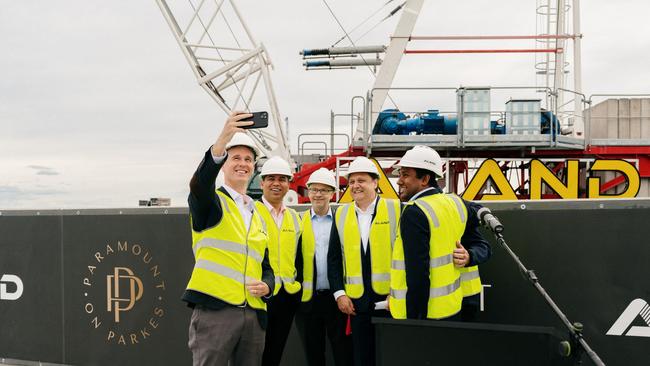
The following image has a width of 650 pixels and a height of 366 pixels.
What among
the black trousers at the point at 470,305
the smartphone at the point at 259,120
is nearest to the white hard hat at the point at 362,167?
the black trousers at the point at 470,305

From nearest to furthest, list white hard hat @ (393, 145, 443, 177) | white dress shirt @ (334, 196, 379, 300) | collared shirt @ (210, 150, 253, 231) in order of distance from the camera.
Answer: collared shirt @ (210, 150, 253, 231) → white hard hat @ (393, 145, 443, 177) → white dress shirt @ (334, 196, 379, 300)

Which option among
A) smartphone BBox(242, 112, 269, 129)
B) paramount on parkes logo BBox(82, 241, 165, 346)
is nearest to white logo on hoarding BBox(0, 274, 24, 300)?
paramount on parkes logo BBox(82, 241, 165, 346)

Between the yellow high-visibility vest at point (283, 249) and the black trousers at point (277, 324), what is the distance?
12cm

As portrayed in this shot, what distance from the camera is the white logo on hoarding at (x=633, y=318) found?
4.60 meters

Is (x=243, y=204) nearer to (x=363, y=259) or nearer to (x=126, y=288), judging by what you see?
(x=363, y=259)

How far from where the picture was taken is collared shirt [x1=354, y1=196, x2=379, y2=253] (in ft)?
16.0

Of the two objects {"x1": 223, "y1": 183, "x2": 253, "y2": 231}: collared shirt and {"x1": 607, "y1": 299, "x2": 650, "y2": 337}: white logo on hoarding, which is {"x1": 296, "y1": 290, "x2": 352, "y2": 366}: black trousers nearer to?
{"x1": 223, "y1": 183, "x2": 253, "y2": 231}: collared shirt

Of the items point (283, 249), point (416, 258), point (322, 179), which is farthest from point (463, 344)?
point (322, 179)

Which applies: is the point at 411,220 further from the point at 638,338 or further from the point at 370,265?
the point at 638,338

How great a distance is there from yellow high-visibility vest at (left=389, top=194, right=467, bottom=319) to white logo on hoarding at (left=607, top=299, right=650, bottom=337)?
1484 millimetres

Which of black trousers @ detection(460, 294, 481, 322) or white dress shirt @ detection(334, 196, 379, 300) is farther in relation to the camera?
white dress shirt @ detection(334, 196, 379, 300)

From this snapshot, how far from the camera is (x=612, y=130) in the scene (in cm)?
1667

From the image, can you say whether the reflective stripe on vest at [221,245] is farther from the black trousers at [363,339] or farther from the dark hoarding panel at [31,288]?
the dark hoarding panel at [31,288]

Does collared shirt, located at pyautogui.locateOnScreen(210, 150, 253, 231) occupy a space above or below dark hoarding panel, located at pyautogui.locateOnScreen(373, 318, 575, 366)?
above
